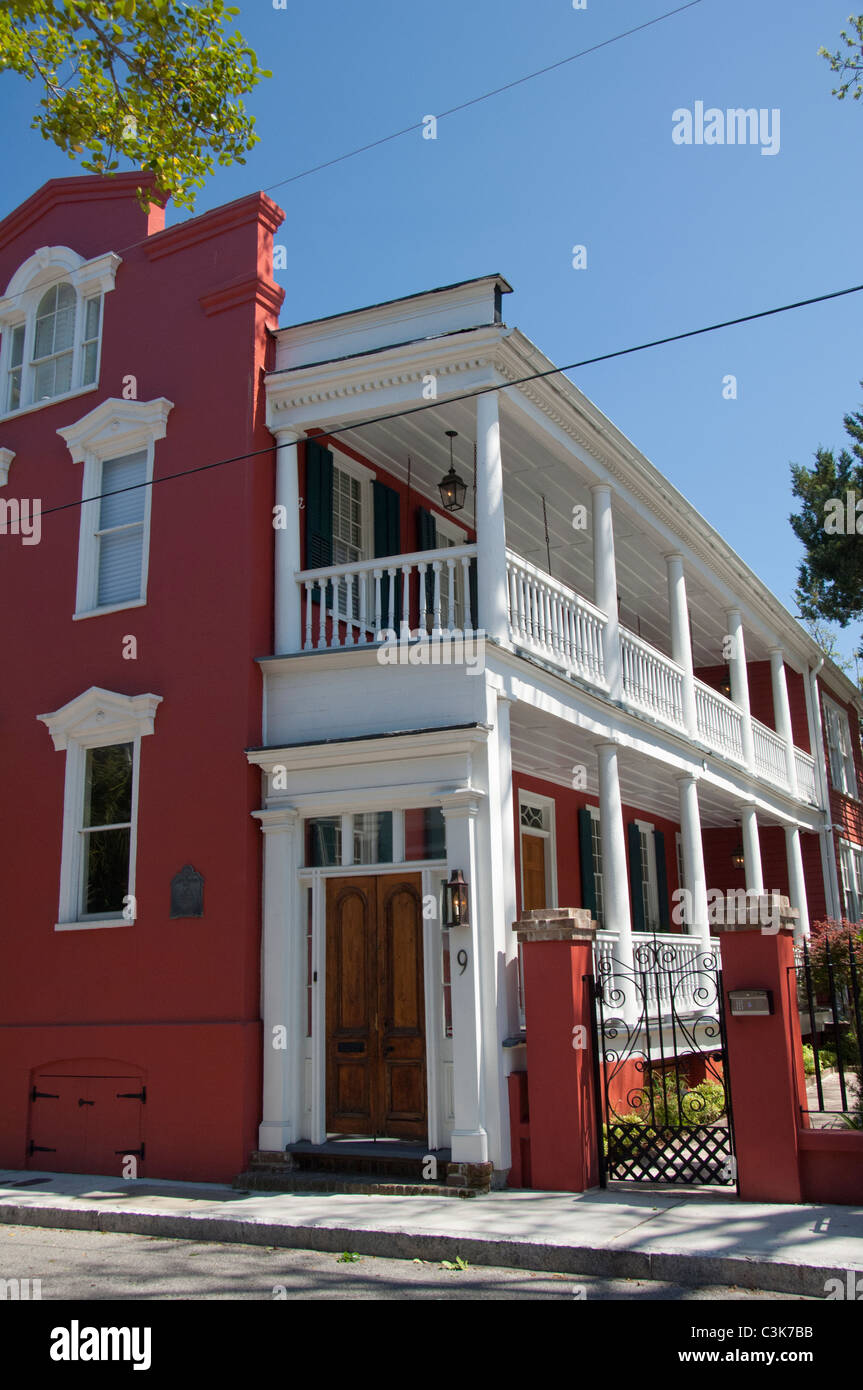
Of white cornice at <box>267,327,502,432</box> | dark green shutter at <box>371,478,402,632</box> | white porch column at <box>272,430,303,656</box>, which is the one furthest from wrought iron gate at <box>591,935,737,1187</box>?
white cornice at <box>267,327,502,432</box>

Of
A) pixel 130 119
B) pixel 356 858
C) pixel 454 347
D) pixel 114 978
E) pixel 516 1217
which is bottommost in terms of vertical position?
pixel 516 1217

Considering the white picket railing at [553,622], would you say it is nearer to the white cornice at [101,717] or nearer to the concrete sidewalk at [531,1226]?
the white cornice at [101,717]

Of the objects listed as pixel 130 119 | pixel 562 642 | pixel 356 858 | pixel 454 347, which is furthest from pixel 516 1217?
pixel 130 119

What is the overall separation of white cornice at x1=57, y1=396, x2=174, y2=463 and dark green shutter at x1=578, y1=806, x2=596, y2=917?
7963mm

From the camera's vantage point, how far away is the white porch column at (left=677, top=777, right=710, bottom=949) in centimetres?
1286

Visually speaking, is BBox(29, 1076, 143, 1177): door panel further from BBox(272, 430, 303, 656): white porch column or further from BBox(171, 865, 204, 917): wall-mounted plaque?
BBox(272, 430, 303, 656): white porch column

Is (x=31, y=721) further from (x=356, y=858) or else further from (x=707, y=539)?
(x=707, y=539)

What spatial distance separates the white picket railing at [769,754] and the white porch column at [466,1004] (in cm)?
908

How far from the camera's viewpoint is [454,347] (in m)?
10.4

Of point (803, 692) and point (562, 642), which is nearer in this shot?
point (562, 642)

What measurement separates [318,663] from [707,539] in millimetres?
6836

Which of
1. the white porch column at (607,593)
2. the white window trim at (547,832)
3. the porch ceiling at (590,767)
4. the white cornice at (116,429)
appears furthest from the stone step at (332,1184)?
the white cornice at (116,429)

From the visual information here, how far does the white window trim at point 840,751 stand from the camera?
23.4m

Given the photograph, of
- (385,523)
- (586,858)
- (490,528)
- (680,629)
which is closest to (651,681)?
(680,629)
